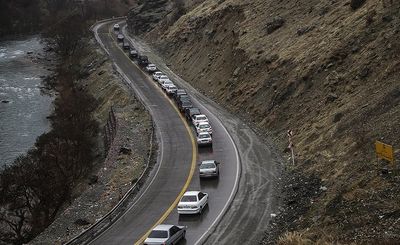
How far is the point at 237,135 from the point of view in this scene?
46188 mm

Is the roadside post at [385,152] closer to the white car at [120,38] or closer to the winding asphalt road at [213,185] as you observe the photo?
the winding asphalt road at [213,185]

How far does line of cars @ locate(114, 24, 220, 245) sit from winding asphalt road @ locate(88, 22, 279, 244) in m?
0.61

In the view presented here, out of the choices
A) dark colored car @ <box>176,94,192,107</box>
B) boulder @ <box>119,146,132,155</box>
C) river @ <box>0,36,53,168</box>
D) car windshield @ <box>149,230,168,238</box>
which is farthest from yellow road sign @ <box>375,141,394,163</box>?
river @ <box>0,36,53,168</box>

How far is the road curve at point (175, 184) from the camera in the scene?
28.7 meters

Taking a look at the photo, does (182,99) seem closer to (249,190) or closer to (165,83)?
(165,83)

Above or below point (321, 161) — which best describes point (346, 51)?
above

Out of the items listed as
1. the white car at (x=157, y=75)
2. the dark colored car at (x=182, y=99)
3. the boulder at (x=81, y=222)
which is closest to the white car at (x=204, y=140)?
the dark colored car at (x=182, y=99)

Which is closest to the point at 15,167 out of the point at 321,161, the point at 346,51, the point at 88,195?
the point at 88,195

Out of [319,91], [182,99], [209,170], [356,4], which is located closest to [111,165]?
[209,170]

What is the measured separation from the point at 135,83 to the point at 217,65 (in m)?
13.3

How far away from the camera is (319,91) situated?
4425cm

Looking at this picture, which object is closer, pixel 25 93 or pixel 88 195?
pixel 88 195

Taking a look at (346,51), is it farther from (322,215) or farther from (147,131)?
(322,215)

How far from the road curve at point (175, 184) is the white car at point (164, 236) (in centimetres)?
93
